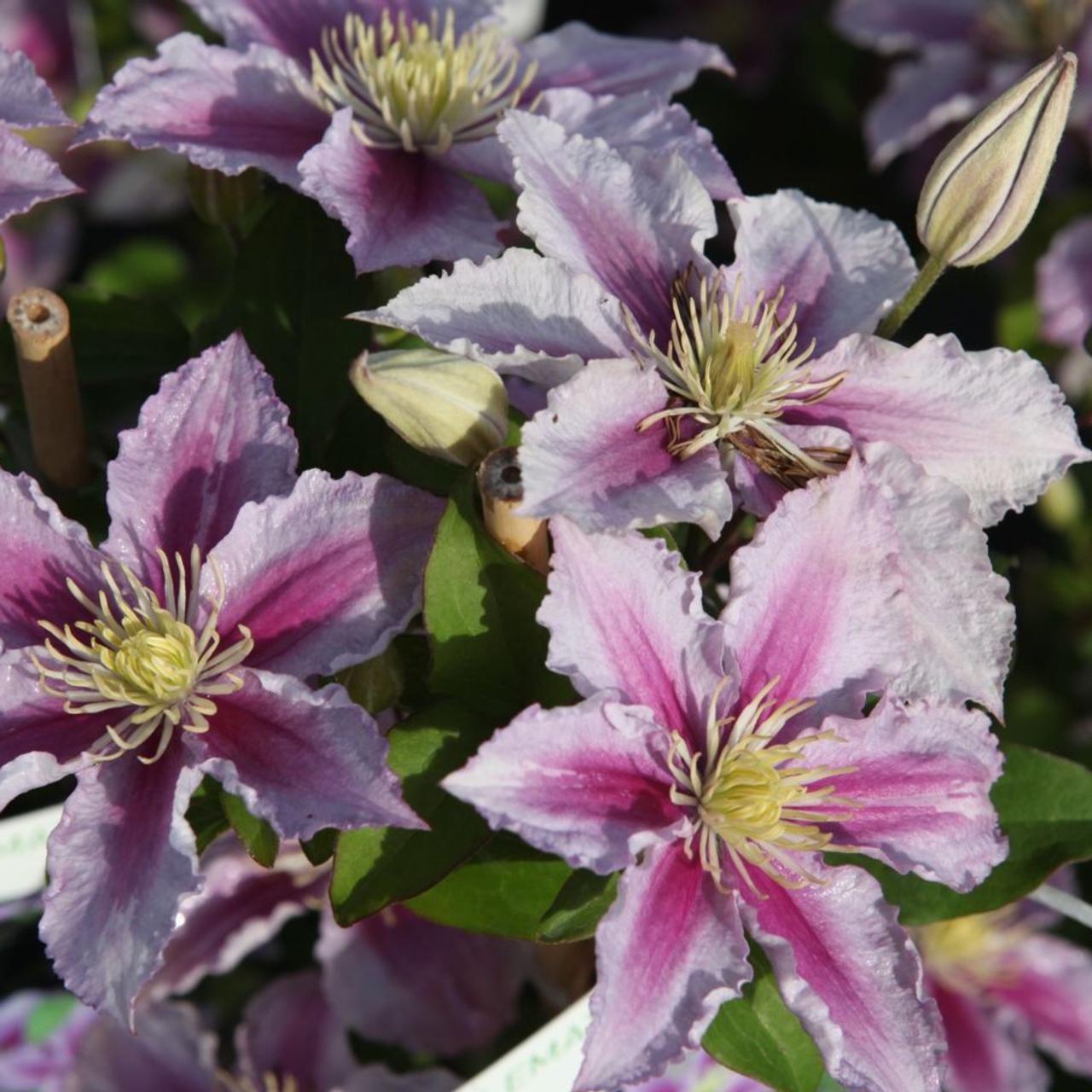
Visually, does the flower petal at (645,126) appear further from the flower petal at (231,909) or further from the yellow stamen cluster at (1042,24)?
the yellow stamen cluster at (1042,24)

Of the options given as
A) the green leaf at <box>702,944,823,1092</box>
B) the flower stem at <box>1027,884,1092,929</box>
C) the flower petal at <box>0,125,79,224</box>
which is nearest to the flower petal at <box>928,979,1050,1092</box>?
the flower stem at <box>1027,884,1092,929</box>

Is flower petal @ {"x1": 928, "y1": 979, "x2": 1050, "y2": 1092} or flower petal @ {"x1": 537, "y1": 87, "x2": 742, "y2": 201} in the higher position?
flower petal @ {"x1": 537, "y1": 87, "x2": 742, "y2": 201}

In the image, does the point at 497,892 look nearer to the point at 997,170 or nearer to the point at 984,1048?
the point at 997,170

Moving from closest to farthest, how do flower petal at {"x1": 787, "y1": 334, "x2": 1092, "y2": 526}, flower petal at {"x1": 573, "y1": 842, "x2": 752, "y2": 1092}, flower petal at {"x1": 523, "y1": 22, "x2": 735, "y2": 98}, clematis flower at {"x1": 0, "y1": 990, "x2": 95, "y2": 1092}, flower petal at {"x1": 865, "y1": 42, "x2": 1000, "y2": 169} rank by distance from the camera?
flower petal at {"x1": 573, "y1": 842, "x2": 752, "y2": 1092}, flower petal at {"x1": 787, "y1": 334, "x2": 1092, "y2": 526}, flower petal at {"x1": 523, "y1": 22, "x2": 735, "y2": 98}, clematis flower at {"x1": 0, "y1": 990, "x2": 95, "y2": 1092}, flower petal at {"x1": 865, "y1": 42, "x2": 1000, "y2": 169}

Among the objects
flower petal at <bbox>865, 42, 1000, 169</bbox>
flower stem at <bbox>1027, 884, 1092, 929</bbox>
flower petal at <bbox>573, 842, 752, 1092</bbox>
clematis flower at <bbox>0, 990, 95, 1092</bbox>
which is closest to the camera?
flower petal at <bbox>573, 842, 752, 1092</bbox>

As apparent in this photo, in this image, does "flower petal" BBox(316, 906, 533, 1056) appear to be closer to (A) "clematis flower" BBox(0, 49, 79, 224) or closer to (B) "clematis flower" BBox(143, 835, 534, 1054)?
(B) "clematis flower" BBox(143, 835, 534, 1054)

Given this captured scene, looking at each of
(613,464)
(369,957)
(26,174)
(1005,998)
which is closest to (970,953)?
(1005,998)

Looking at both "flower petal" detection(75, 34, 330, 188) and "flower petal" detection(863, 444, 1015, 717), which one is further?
"flower petal" detection(75, 34, 330, 188)
